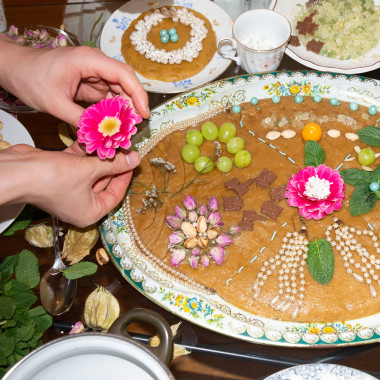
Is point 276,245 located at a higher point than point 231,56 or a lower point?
lower

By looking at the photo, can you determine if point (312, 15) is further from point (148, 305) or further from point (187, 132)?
point (148, 305)

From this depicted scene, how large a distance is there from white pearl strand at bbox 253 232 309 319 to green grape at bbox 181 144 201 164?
288 mm

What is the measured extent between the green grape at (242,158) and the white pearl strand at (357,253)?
242 millimetres

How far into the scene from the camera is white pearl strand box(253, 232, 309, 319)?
3.30 ft

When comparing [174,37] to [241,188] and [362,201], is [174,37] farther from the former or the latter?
[362,201]

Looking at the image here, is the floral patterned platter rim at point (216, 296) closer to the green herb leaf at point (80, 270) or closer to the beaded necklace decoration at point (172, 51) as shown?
the green herb leaf at point (80, 270)

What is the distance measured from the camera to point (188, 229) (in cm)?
107

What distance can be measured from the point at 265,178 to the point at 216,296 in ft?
0.98

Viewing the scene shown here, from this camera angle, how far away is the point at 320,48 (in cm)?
132

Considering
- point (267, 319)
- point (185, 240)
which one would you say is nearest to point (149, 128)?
point (185, 240)

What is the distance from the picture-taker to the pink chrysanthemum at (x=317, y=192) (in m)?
1.06

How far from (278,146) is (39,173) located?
0.58 metres

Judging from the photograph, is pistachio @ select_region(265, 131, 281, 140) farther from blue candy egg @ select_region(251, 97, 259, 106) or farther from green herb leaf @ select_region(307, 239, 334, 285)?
green herb leaf @ select_region(307, 239, 334, 285)

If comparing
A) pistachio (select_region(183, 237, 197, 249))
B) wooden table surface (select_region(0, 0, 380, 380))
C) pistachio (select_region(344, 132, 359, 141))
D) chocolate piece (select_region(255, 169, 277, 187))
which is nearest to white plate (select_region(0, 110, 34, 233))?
wooden table surface (select_region(0, 0, 380, 380))
